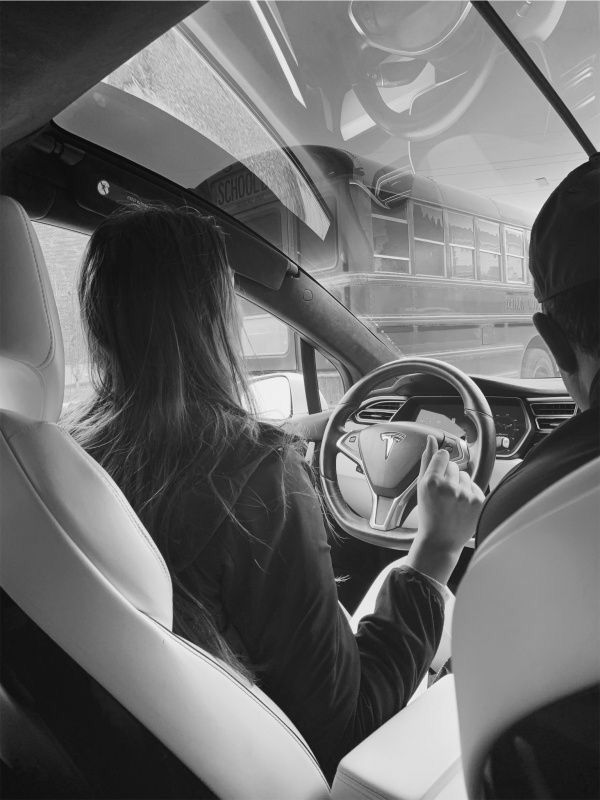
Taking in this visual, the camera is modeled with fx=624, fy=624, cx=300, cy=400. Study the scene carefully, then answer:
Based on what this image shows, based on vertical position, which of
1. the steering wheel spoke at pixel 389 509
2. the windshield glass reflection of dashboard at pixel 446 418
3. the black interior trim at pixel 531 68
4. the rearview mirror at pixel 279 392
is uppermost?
the black interior trim at pixel 531 68

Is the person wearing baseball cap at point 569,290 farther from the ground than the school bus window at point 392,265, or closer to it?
closer to it

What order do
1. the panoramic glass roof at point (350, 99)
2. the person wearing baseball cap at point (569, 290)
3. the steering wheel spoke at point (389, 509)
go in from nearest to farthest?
the person wearing baseball cap at point (569, 290) → the panoramic glass roof at point (350, 99) → the steering wheel spoke at point (389, 509)

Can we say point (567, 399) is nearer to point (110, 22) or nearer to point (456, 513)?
point (456, 513)

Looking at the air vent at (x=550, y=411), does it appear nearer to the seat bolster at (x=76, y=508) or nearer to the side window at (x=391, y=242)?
the side window at (x=391, y=242)

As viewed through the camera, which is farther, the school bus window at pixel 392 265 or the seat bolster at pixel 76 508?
the school bus window at pixel 392 265

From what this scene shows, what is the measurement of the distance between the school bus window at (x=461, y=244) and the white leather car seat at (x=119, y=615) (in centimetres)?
148

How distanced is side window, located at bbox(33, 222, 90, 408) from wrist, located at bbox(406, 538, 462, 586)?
73 cm

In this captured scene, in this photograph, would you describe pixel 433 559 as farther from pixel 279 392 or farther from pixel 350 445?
pixel 279 392

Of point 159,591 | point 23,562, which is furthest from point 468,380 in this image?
point 23,562

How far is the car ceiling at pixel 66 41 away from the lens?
0.77m

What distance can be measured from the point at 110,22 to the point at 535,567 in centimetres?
82

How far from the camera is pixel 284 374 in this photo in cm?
245

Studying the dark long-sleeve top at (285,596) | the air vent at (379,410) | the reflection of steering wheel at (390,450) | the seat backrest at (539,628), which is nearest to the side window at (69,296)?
the dark long-sleeve top at (285,596)

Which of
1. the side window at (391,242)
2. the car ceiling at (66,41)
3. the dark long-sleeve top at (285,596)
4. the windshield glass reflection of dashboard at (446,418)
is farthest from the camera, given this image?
the side window at (391,242)
